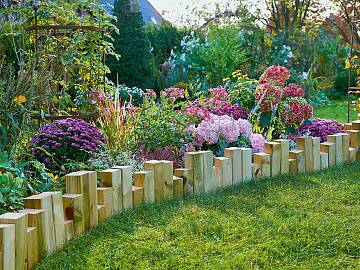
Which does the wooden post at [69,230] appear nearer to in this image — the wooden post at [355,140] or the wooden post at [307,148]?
the wooden post at [307,148]

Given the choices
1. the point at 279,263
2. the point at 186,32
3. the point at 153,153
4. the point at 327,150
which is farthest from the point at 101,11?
the point at 186,32

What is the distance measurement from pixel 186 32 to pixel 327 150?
34.4ft

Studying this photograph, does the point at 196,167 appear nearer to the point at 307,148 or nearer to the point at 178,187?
the point at 178,187

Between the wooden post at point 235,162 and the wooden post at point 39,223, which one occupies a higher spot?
the wooden post at point 235,162

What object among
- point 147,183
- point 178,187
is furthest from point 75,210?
point 178,187

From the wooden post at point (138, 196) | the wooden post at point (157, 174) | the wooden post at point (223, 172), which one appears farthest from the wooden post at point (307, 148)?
the wooden post at point (138, 196)

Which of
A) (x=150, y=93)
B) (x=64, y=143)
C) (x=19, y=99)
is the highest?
(x=150, y=93)

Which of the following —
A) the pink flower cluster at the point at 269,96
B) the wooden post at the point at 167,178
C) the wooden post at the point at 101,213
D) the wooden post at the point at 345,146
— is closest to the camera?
the wooden post at the point at 101,213

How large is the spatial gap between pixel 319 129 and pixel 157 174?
245 cm

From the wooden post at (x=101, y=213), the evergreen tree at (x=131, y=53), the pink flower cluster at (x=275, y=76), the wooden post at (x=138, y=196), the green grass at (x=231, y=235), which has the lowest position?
the green grass at (x=231, y=235)

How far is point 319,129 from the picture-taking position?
5.48 meters

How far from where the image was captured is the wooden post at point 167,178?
141 inches

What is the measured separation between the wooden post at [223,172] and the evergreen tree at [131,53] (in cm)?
716

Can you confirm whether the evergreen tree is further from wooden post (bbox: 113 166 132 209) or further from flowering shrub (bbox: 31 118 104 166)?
wooden post (bbox: 113 166 132 209)
